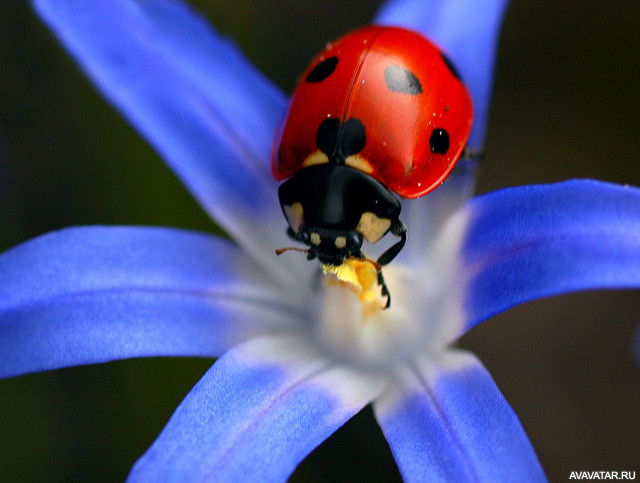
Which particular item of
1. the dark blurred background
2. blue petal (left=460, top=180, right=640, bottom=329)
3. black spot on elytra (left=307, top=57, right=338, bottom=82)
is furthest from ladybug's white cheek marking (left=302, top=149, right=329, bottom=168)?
the dark blurred background

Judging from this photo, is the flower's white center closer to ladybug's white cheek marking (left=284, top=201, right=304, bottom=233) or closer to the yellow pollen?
the yellow pollen

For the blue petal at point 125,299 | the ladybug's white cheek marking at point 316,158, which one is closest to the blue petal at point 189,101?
the blue petal at point 125,299

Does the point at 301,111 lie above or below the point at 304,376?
above

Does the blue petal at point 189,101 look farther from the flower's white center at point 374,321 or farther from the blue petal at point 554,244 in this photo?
the blue petal at point 554,244

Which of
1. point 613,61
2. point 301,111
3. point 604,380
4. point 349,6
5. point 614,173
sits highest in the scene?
point 301,111

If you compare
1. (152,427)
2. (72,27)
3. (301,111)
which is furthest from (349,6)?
(152,427)

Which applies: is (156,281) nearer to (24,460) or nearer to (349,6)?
(24,460)

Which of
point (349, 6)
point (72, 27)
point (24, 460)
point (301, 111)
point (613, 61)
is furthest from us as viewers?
point (349, 6)
